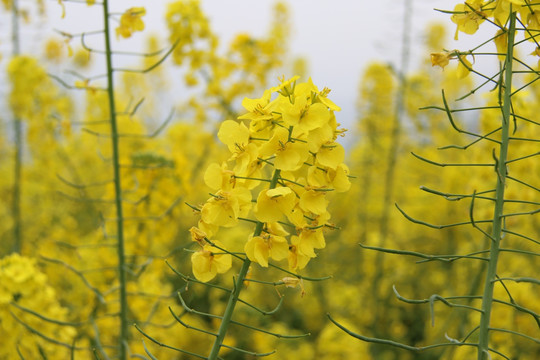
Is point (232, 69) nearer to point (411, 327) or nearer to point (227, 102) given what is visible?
point (227, 102)

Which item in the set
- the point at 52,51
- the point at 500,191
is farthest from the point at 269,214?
the point at 52,51

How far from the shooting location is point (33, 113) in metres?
4.59

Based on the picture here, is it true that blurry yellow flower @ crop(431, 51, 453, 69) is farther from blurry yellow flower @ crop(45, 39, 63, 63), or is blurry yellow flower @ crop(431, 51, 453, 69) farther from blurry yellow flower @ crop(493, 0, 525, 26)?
blurry yellow flower @ crop(45, 39, 63, 63)

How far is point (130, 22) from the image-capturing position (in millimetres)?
2146

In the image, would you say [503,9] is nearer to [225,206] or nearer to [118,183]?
[225,206]

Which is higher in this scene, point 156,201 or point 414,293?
point 156,201

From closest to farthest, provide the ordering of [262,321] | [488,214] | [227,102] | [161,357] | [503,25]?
[503,25], [488,214], [161,357], [262,321], [227,102]

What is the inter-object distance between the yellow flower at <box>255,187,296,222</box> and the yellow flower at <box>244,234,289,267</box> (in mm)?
46

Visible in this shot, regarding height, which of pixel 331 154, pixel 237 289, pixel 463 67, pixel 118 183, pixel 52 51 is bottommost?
pixel 237 289

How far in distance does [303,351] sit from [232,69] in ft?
7.96

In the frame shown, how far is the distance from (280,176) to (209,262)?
0.89 ft

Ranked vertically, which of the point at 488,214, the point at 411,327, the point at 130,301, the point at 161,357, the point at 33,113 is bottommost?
the point at 411,327

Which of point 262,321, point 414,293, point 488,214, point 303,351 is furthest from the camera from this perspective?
point 414,293

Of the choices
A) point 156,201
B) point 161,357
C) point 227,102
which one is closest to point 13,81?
point 227,102
